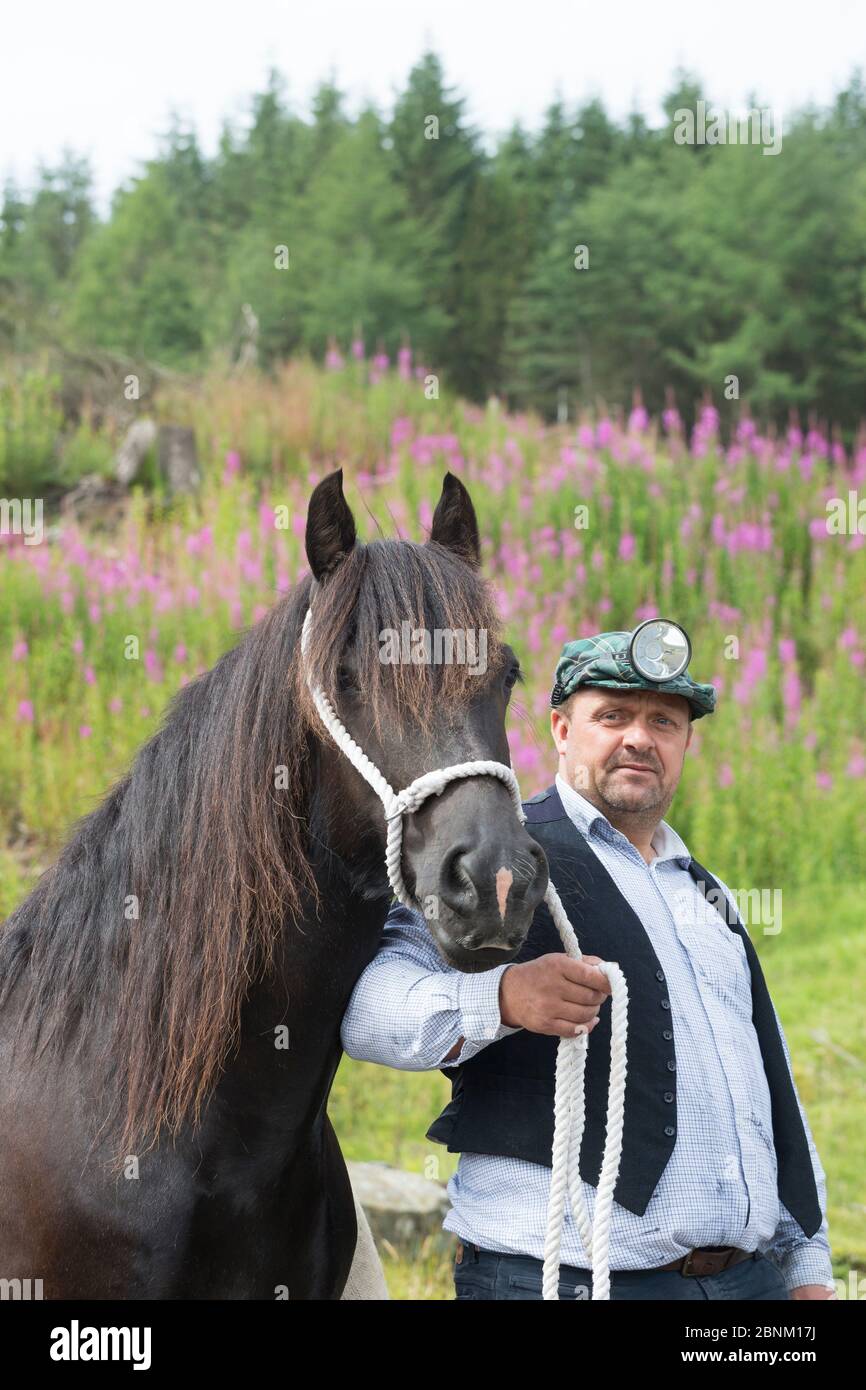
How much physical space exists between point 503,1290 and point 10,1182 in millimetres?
832

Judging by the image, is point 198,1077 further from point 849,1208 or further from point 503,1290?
point 849,1208

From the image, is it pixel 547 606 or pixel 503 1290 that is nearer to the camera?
pixel 503 1290

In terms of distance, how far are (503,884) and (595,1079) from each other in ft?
2.08

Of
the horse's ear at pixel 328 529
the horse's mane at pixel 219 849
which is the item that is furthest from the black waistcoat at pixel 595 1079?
the horse's ear at pixel 328 529

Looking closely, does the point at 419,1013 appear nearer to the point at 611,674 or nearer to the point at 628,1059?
the point at 628,1059

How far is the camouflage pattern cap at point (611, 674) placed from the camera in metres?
2.47

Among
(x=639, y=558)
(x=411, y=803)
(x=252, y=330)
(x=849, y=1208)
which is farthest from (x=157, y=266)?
(x=411, y=803)

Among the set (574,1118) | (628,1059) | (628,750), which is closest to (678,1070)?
(628,1059)

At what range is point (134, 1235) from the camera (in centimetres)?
193

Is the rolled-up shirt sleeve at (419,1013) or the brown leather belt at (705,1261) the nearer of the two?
the rolled-up shirt sleeve at (419,1013)

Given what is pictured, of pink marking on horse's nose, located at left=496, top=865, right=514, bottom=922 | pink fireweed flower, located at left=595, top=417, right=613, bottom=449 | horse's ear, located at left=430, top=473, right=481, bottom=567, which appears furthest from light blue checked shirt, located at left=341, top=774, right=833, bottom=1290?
pink fireweed flower, located at left=595, top=417, right=613, bottom=449

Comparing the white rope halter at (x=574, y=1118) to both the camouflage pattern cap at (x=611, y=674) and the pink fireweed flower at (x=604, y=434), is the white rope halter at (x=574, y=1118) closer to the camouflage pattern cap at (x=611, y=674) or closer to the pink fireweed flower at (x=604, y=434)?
the camouflage pattern cap at (x=611, y=674)

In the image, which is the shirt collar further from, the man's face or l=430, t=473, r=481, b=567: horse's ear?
l=430, t=473, r=481, b=567: horse's ear

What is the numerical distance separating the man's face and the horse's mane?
1.80 feet
